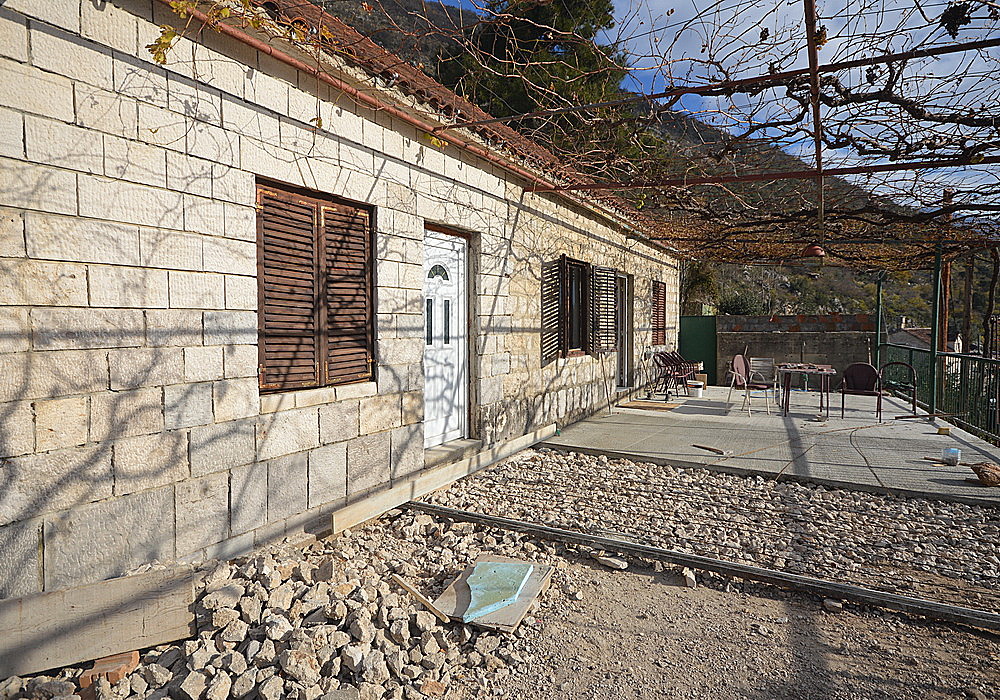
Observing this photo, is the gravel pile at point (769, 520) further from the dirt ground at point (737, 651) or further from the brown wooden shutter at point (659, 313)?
the brown wooden shutter at point (659, 313)

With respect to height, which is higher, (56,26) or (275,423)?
(56,26)

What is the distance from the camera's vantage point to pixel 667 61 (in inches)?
186

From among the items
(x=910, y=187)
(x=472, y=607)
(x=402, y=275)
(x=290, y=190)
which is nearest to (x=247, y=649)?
(x=472, y=607)

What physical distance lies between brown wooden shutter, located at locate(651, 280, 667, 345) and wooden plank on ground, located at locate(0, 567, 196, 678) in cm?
1123

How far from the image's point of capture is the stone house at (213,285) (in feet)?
8.65

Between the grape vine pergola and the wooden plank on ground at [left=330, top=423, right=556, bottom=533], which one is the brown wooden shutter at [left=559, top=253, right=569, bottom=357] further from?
the wooden plank on ground at [left=330, top=423, right=556, bottom=533]

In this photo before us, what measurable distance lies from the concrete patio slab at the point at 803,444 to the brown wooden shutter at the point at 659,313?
127 inches

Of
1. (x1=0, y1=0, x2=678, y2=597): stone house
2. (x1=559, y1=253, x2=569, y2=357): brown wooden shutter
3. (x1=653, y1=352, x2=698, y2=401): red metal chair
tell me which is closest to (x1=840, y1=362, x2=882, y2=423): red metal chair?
(x1=653, y1=352, x2=698, y2=401): red metal chair

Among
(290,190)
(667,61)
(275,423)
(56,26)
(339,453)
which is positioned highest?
(667,61)

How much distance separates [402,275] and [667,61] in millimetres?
2742

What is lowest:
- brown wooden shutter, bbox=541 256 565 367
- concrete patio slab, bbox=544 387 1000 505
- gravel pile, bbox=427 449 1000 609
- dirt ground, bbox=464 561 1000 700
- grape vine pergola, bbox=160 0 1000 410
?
dirt ground, bbox=464 561 1000 700

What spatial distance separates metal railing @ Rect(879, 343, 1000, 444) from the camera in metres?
7.52

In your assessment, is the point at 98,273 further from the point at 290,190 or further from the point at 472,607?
the point at 472,607

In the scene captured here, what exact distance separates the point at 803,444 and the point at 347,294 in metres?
5.58
